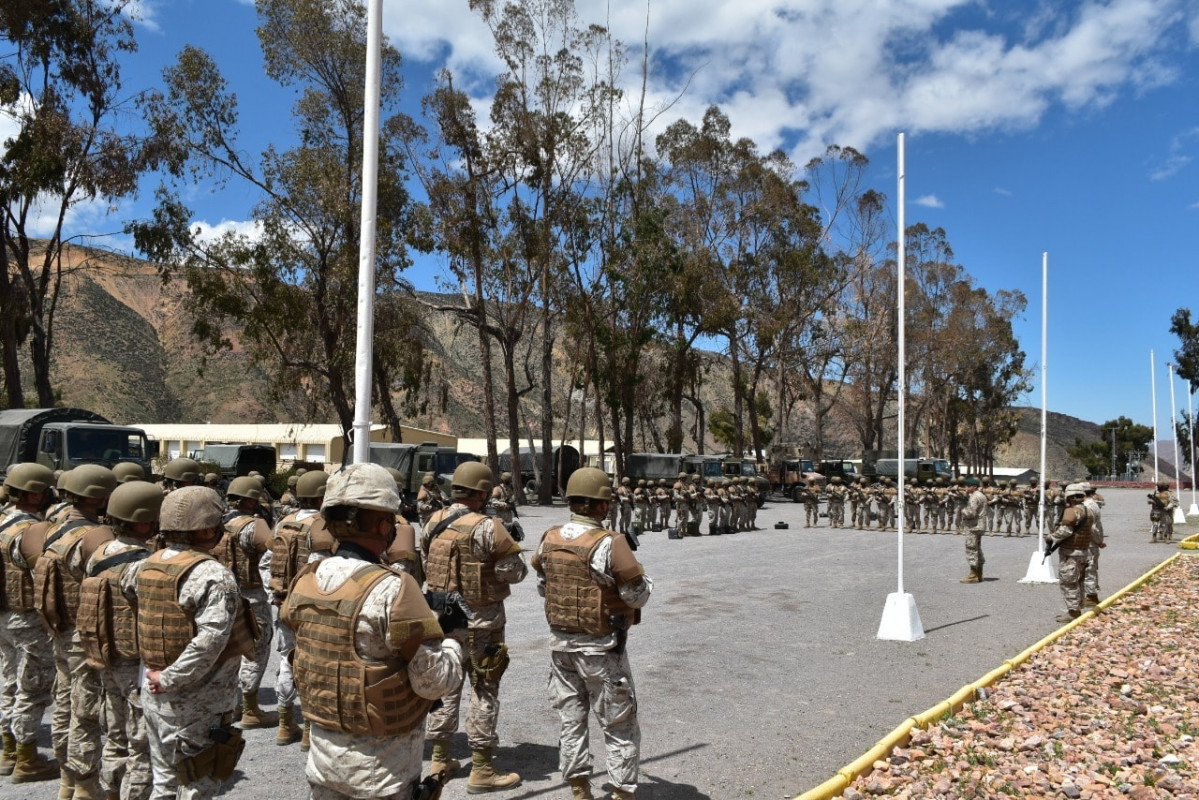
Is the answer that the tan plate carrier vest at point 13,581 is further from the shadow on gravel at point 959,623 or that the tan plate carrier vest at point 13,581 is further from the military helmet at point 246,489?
the shadow on gravel at point 959,623

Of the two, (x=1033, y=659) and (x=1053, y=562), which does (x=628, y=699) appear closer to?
(x=1033, y=659)

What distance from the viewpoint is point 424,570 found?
578cm

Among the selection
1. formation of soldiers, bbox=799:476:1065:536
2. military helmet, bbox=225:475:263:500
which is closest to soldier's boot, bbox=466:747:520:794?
military helmet, bbox=225:475:263:500

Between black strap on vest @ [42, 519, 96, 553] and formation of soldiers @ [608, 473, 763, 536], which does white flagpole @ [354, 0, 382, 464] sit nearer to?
black strap on vest @ [42, 519, 96, 553]

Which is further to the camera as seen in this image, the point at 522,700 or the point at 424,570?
the point at 522,700

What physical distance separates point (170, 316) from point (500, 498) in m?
105

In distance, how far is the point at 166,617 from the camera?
383 centimetres

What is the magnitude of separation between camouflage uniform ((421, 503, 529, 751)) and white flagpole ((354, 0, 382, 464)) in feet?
2.88

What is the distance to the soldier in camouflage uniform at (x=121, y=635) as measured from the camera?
4.09 meters

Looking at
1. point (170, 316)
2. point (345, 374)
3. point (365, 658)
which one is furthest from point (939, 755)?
point (170, 316)

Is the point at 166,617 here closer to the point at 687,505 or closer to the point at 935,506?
the point at 687,505

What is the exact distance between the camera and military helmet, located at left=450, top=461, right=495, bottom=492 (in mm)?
5445

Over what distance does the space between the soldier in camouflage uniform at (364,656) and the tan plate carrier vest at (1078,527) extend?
9.93 m

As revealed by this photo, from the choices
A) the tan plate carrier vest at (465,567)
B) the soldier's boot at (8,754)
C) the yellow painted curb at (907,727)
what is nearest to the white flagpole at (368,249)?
the tan plate carrier vest at (465,567)
